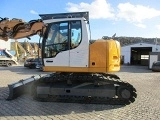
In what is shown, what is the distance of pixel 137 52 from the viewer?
5062cm

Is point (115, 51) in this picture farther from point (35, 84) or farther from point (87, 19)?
point (35, 84)

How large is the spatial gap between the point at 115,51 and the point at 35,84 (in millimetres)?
3250

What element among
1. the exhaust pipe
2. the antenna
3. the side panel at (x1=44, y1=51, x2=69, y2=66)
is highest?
the antenna

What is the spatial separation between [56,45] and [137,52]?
4414cm

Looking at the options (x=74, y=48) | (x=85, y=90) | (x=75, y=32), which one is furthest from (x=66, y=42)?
(x=85, y=90)

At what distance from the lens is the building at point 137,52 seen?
4411 cm

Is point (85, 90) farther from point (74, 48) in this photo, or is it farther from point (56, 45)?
point (56, 45)

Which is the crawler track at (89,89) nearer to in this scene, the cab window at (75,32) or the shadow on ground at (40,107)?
the shadow on ground at (40,107)

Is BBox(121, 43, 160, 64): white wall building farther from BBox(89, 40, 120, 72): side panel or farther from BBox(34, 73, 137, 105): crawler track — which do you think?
BBox(89, 40, 120, 72): side panel

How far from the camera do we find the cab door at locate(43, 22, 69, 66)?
333 inches

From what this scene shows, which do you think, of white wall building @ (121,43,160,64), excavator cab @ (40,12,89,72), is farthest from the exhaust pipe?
white wall building @ (121,43,160,64)

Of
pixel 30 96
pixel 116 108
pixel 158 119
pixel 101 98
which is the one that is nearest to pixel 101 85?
pixel 101 98

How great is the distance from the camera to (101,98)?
8.41 meters

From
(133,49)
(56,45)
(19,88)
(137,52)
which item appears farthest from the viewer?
(137,52)
